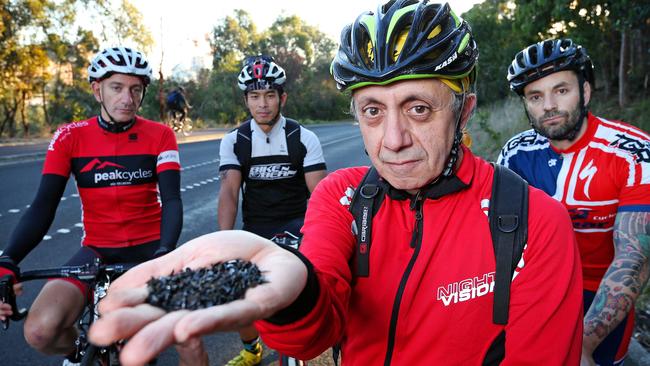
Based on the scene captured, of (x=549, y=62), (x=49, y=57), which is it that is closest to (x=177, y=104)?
(x=49, y=57)

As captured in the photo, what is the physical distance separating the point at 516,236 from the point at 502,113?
1878cm

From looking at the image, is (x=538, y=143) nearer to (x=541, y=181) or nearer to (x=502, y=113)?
(x=541, y=181)

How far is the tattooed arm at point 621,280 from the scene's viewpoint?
2269 millimetres

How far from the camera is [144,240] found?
12.7 feet

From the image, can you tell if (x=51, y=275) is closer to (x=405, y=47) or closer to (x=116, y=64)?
(x=116, y=64)

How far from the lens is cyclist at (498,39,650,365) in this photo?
7.91ft

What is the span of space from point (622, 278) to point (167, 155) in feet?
10.6

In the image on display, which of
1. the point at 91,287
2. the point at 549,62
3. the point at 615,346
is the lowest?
the point at 615,346

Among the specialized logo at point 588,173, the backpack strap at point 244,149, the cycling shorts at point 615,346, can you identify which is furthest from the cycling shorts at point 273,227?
the cycling shorts at point 615,346

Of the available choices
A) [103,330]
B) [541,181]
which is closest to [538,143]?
[541,181]

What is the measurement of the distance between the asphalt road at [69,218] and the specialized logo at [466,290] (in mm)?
2606

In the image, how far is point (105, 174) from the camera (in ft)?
12.3

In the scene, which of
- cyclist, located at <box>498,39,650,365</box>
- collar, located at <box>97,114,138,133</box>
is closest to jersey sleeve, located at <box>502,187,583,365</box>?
cyclist, located at <box>498,39,650,365</box>

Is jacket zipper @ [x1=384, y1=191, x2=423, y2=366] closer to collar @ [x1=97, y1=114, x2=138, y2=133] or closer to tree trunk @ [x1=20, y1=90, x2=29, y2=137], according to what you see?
collar @ [x1=97, y1=114, x2=138, y2=133]
